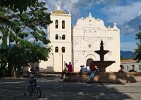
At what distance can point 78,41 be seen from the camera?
82.1 meters

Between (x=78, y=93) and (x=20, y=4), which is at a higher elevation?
(x=20, y=4)

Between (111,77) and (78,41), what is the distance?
54161 millimetres

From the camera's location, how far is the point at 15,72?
153 ft

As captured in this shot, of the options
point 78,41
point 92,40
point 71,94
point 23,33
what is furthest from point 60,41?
point 71,94

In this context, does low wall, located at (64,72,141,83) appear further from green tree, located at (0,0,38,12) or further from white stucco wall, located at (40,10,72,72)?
white stucco wall, located at (40,10,72,72)

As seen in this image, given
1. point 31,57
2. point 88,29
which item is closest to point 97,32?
point 88,29

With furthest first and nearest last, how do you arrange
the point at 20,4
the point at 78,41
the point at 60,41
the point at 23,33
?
the point at 78,41
the point at 60,41
the point at 23,33
the point at 20,4

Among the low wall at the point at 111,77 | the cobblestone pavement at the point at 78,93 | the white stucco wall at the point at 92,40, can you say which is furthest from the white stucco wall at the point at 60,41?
the cobblestone pavement at the point at 78,93

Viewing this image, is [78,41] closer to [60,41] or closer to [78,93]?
[60,41]

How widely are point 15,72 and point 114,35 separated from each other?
1616 inches

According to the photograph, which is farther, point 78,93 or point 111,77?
point 111,77

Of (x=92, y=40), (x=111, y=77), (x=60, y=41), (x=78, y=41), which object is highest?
(x=92, y=40)

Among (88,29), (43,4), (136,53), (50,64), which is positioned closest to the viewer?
(43,4)

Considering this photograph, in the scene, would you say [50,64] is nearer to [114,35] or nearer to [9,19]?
[114,35]
